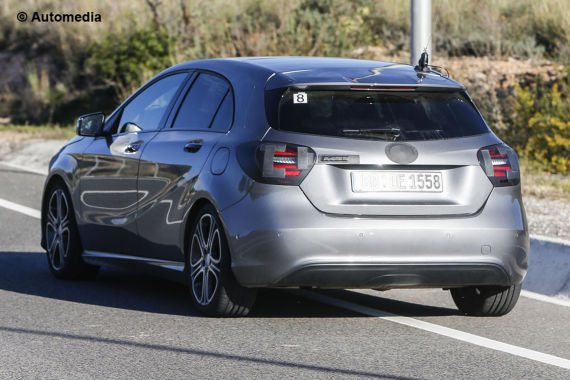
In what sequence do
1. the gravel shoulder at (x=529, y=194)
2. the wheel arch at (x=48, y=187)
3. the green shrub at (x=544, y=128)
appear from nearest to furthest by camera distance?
the wheel arch at (x=48, y=187)
the gravel shoulder at (x=529, y=194)
the green shrub at (x=544, y=128)

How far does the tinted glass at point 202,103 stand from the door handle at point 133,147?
0.37 m

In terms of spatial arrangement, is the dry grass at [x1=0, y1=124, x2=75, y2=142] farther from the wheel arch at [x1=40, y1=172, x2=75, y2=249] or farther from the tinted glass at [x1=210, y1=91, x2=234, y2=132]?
the tinted glass at [x1=210, y1=91, x2=234, y2=132]

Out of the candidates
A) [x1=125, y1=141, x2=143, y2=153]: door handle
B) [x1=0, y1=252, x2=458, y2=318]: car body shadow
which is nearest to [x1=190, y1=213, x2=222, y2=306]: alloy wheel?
[x1=0, y1=252, x2=458, y2=318]: car body shadow

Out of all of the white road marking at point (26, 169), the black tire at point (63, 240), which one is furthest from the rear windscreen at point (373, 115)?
the white road marking at point (26, 169)

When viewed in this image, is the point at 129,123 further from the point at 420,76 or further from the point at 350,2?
the point at 350,2

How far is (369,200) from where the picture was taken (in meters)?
6.75

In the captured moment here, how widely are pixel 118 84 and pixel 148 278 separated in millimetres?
14887

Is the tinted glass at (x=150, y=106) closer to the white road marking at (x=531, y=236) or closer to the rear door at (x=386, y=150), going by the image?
the rear door at (x=386, y=150)

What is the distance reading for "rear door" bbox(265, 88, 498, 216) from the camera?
22.1ft

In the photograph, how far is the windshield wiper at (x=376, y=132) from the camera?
688 cm

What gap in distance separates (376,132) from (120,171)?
7.21ft

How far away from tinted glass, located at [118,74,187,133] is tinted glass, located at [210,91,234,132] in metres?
0.74

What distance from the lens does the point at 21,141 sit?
21.0 m

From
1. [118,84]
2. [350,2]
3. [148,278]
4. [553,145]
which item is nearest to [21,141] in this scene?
[118,84]
